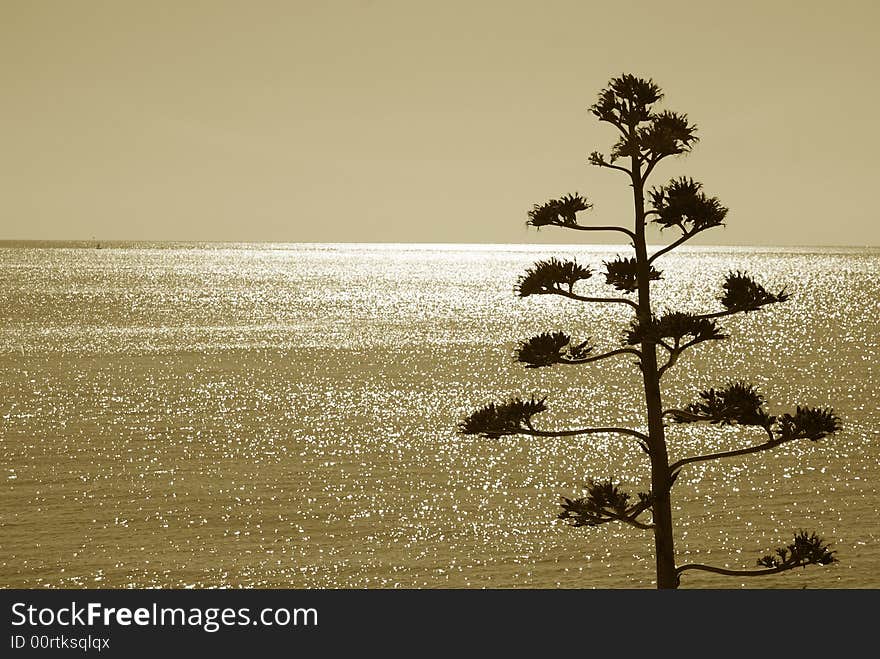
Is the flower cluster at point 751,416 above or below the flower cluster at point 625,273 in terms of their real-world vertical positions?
below

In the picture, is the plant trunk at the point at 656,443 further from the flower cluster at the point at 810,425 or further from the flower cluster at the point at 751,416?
the flower cluster at the point at 810,425

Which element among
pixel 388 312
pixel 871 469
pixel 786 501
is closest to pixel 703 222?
pixel 786 501

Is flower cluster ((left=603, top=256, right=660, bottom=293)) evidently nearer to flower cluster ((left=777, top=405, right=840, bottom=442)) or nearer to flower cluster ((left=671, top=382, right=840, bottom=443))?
flower cluster ((left=671, top=382, right=840, bottom=443))

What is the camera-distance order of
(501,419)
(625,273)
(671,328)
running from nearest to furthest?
(671,328), (625,273), (501,419)

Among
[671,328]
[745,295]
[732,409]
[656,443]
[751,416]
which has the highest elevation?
[745,295]

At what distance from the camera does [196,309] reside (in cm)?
16438

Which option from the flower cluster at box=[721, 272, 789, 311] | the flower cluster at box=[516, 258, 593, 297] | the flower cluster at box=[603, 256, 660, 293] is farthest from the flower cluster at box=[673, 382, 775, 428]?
the flower cluster at box=[516, 258, 593, 297]

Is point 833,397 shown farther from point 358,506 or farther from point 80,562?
point 80,562

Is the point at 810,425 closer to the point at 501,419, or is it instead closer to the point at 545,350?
the point at 545,350

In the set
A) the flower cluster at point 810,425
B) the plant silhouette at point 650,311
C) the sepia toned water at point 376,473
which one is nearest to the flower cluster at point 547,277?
the plant silhouette at point 650,311

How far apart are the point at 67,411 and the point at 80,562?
31.6 metres

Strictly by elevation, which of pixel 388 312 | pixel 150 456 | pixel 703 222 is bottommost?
pixel 150 456

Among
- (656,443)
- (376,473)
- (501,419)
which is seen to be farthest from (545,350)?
(376,473)

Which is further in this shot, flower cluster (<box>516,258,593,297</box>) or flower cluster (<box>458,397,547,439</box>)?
flower cluster (<box>458,397,547,439</box>)
